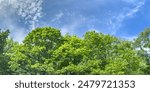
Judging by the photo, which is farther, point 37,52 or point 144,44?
point 144,44

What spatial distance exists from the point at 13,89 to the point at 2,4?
3147 inches

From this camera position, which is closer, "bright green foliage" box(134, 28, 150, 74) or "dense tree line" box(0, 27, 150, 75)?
"dense tree line" box(0, 27, 150, 75)

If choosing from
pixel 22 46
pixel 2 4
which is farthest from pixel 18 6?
pixel 22 46

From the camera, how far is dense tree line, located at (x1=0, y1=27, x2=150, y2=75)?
1200 inches

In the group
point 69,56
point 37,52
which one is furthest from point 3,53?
point 69,56

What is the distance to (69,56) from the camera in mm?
31016

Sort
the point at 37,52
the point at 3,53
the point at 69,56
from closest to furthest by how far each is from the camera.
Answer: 1. the point at 37,52
2. the point at 69,56
3. the point at 3,53

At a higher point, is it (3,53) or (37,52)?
(3,53)

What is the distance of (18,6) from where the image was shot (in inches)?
3334

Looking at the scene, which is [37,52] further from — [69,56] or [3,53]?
[3,53]

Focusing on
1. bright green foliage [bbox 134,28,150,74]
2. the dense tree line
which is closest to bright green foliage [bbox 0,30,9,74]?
the dense tree line

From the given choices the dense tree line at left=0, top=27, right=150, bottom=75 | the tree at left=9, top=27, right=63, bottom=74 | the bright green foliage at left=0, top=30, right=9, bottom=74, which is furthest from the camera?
the bright green foliage at left=0, top=30, right=9, bottom=74

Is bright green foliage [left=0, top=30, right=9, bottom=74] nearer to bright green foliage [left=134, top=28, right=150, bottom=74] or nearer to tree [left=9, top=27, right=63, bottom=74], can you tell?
tree [left=9, top=27, right=63, bottom=74]

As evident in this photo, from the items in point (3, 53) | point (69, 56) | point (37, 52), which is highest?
point (3, 53)
